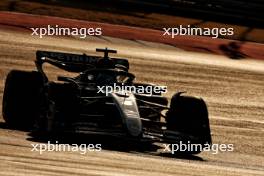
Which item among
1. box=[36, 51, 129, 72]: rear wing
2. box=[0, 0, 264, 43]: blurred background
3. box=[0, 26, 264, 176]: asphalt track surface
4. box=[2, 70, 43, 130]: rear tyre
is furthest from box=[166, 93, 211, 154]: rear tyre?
box=[0, 0, 264, 43]: blurred background

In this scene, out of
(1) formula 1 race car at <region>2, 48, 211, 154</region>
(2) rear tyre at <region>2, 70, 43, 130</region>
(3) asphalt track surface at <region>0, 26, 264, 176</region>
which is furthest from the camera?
(2) rear tyre at <region>2, 70, 43, 130</region>

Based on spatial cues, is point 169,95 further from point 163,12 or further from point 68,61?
point 163,12

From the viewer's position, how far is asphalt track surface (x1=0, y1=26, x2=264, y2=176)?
10945mm

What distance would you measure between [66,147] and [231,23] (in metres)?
20.9

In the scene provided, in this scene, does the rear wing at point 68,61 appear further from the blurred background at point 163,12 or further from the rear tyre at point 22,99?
the blurred background at point 163,12

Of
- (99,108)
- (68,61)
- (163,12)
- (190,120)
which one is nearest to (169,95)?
(68,61)

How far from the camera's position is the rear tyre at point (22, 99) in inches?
563

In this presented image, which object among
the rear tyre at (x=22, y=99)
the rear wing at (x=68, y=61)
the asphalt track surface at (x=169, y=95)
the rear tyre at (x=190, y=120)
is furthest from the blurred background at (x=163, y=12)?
the rear tyre at (x=190, y=120)

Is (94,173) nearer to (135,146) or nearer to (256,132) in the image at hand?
(135,146)

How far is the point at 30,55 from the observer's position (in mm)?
22281

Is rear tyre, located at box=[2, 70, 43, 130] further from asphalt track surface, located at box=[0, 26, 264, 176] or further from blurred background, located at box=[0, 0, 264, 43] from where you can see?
blurred background, located at box=[0, 0, 264, 43]

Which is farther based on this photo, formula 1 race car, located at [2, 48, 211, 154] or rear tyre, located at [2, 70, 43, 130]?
rear tyre, located at [2, 70, 43, 130]

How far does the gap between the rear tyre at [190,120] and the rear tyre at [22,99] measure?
7.17 feet

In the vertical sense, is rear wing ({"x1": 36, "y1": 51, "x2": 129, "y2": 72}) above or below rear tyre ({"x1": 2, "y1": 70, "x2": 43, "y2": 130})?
above
